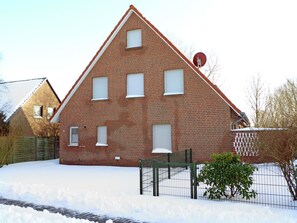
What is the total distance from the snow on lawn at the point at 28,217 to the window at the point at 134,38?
511 inches

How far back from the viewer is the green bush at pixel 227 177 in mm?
8078

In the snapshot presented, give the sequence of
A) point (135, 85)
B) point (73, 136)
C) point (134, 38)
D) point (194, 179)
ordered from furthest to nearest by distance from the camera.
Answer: point (73, 136)
point (134, 38)
point (135, 85)
point (194, 179)

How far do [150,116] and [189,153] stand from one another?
130 inches

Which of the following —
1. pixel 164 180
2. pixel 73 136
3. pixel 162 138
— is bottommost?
pixel 164 180

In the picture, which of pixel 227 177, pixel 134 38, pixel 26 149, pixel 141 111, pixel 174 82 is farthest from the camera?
pixel 26 149

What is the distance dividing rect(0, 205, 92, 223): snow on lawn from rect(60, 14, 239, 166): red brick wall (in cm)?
1055

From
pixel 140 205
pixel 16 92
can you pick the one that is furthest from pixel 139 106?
pixel 16 92

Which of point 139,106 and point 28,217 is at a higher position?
point 139,106

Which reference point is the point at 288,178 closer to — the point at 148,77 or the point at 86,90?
the point at 148,77

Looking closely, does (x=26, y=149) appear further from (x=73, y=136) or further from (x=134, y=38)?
(x=134, y=38)

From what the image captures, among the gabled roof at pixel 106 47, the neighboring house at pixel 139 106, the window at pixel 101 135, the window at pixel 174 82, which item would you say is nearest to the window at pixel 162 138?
the neighboring house at pixel 139 106

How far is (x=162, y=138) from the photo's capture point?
17.4 m

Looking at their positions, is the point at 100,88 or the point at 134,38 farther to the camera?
the point at 100,88

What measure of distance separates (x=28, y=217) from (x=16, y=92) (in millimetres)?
26375
